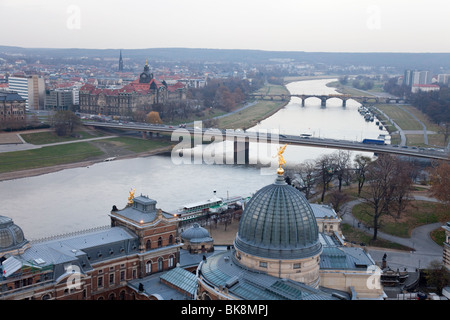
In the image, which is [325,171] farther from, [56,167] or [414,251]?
[56,167]

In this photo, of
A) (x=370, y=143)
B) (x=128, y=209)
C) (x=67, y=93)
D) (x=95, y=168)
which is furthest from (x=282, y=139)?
(x=67, y=93)

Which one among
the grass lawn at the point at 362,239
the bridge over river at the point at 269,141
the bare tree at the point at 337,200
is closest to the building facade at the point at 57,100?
the bridge over river at the point at 269,141

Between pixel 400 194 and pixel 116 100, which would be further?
pixel 116 100

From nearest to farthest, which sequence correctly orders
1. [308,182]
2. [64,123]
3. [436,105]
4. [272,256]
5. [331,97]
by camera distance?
[272,256]
[308,182]
[64,123]
[436,105]
[331,97]

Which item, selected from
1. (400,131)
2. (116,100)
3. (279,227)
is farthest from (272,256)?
(116,100)

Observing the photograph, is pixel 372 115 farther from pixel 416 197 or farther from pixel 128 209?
pixel 128 209

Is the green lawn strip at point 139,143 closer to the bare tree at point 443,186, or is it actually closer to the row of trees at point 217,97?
the row of trees at point 217,97
